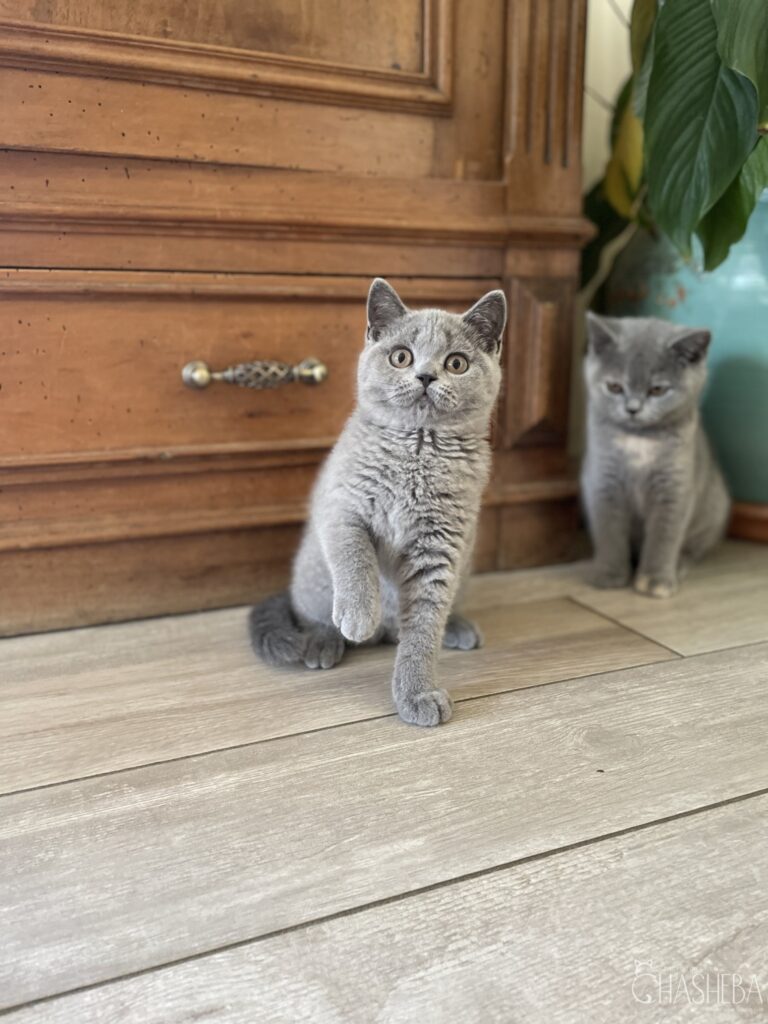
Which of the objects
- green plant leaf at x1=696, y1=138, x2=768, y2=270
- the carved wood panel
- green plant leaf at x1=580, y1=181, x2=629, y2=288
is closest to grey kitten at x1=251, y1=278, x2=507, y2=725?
the carved wood panel

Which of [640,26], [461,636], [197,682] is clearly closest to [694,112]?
[640,26]

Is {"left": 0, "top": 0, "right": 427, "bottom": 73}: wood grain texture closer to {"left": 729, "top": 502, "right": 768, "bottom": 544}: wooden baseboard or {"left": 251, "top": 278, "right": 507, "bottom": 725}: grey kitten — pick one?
{"left": 251, "top": 278, "right": 507, "bottom": 725}: grey kitten

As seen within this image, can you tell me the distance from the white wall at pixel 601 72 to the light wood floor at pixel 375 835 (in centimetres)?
124

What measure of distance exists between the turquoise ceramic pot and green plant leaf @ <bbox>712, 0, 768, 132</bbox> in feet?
1.37

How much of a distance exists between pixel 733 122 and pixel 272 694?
1046 millimetres

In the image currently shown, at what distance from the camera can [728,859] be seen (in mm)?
694

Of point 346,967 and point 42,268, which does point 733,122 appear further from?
point 346,967

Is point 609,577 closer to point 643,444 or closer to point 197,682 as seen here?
point 643,444

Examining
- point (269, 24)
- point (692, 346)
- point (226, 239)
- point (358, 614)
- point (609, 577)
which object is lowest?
point (609, 577)

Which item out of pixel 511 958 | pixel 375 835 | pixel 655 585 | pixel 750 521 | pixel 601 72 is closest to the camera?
pixel 511 958

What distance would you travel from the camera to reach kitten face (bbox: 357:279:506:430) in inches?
37.7

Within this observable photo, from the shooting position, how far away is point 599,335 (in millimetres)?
1418

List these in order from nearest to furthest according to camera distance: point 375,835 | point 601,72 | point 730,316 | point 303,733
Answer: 1. point 375,835
2. point 303,733
3. point 730,316
4. point 601,72

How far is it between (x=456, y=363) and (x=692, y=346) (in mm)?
588
